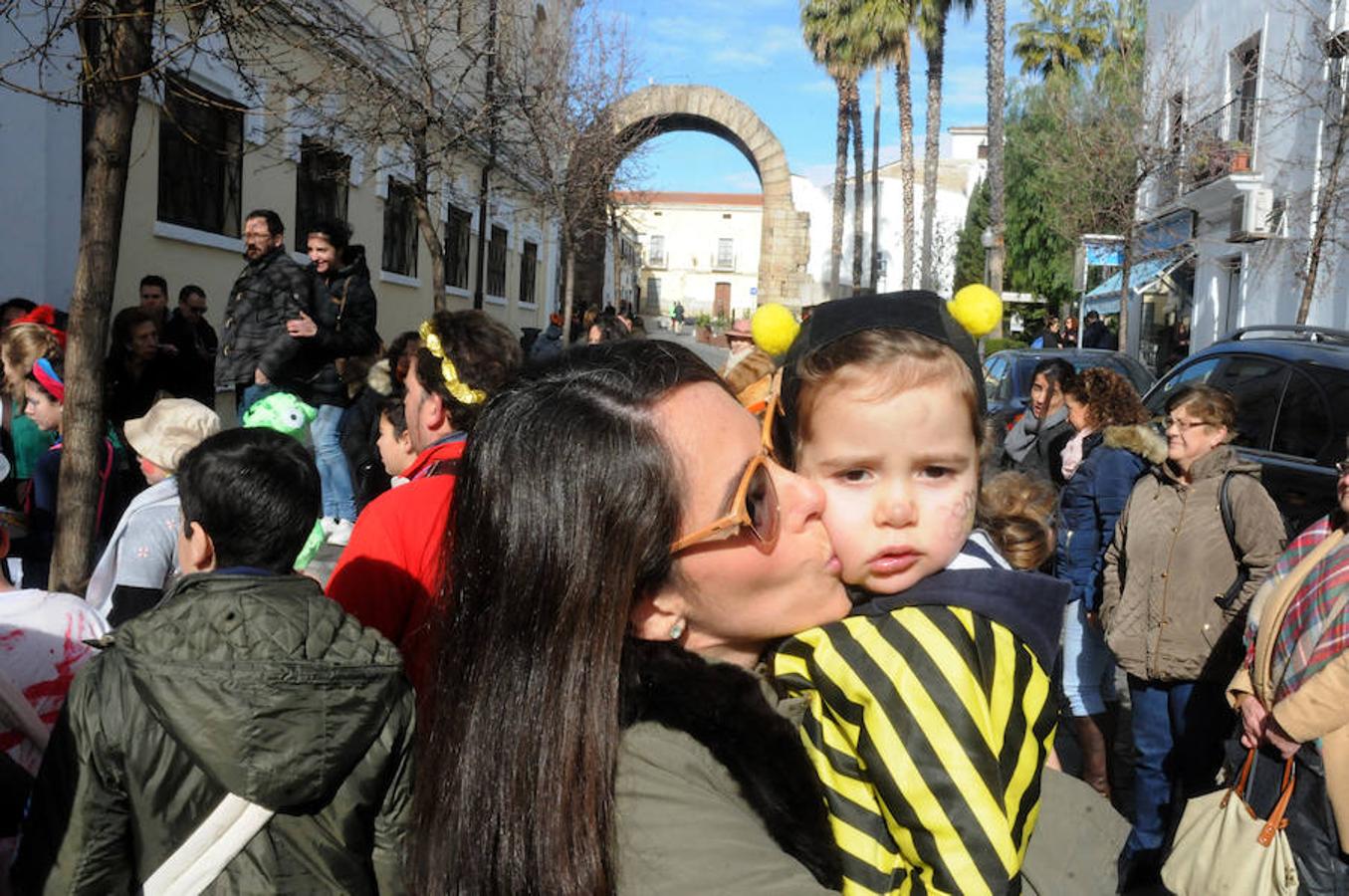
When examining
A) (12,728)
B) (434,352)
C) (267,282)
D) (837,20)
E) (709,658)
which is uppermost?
(837,20)

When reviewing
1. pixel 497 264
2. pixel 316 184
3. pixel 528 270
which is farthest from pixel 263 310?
pixel 528 270

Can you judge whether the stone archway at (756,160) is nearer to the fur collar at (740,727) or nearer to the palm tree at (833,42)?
the palm tree at (833,42)

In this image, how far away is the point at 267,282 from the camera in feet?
22.8

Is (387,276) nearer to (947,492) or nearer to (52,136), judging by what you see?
(52,136)

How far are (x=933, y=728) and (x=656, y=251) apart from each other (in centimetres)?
9170

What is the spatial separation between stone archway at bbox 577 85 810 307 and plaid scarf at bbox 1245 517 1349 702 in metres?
29.2

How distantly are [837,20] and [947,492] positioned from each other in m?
36.6

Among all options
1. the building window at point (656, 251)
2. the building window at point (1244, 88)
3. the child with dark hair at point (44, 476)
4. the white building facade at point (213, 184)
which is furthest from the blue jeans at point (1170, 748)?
the building window at point (656, 251)

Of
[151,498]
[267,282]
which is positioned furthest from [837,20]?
[151,498]

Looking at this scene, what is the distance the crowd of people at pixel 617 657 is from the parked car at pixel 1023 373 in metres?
7.08

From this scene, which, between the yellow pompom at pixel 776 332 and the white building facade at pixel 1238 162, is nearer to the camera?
the yellow pompom at pixel 776 332

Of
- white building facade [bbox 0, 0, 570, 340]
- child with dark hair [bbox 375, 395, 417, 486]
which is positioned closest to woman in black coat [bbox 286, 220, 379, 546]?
white building facade [bbox 0, 0, 570, 340]

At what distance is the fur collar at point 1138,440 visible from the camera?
5625 mm

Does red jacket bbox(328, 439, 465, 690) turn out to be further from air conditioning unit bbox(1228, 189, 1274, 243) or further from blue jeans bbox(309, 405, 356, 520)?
air conditioning unit bbox(1228, 189, 1274, 243)
